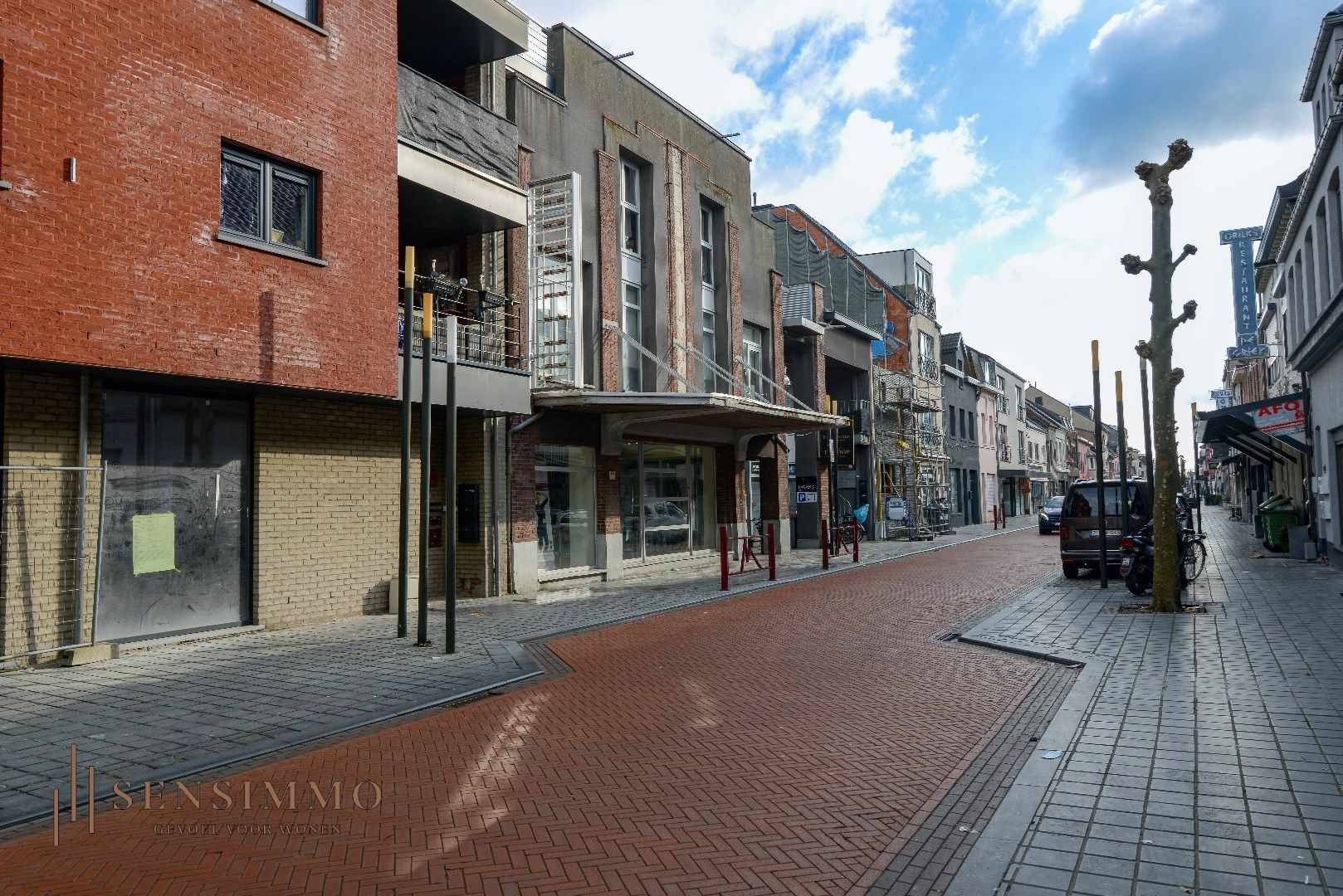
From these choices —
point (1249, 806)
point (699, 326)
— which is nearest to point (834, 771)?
point (1249, 806)

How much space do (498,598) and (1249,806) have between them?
11.8 meters

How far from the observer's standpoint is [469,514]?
49.6 ft

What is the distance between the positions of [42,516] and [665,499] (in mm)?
12732

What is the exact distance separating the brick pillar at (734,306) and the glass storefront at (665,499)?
7.19 ft

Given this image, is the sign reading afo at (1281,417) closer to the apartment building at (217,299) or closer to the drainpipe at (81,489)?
the apartment building at (217,299)

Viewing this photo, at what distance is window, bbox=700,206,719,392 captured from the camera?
22.0 m

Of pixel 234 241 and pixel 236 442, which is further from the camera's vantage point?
pixel 236 442

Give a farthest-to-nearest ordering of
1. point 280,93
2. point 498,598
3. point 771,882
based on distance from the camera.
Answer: point 498,598 → point 280,93 → point 771,882

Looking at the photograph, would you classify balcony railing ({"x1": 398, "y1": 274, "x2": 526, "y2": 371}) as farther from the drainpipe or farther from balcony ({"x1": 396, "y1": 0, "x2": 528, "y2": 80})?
the drainpipe

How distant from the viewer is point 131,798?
5.27 meters

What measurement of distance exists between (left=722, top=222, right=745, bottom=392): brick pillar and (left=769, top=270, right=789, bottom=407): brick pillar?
196 centimetres

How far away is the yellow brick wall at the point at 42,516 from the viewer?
358 inches

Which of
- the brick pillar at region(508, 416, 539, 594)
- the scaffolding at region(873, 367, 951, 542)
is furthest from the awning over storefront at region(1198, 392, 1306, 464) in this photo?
the brick pillar at region(508, 416, 539, 594)

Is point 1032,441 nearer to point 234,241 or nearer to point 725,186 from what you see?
point 725,186
